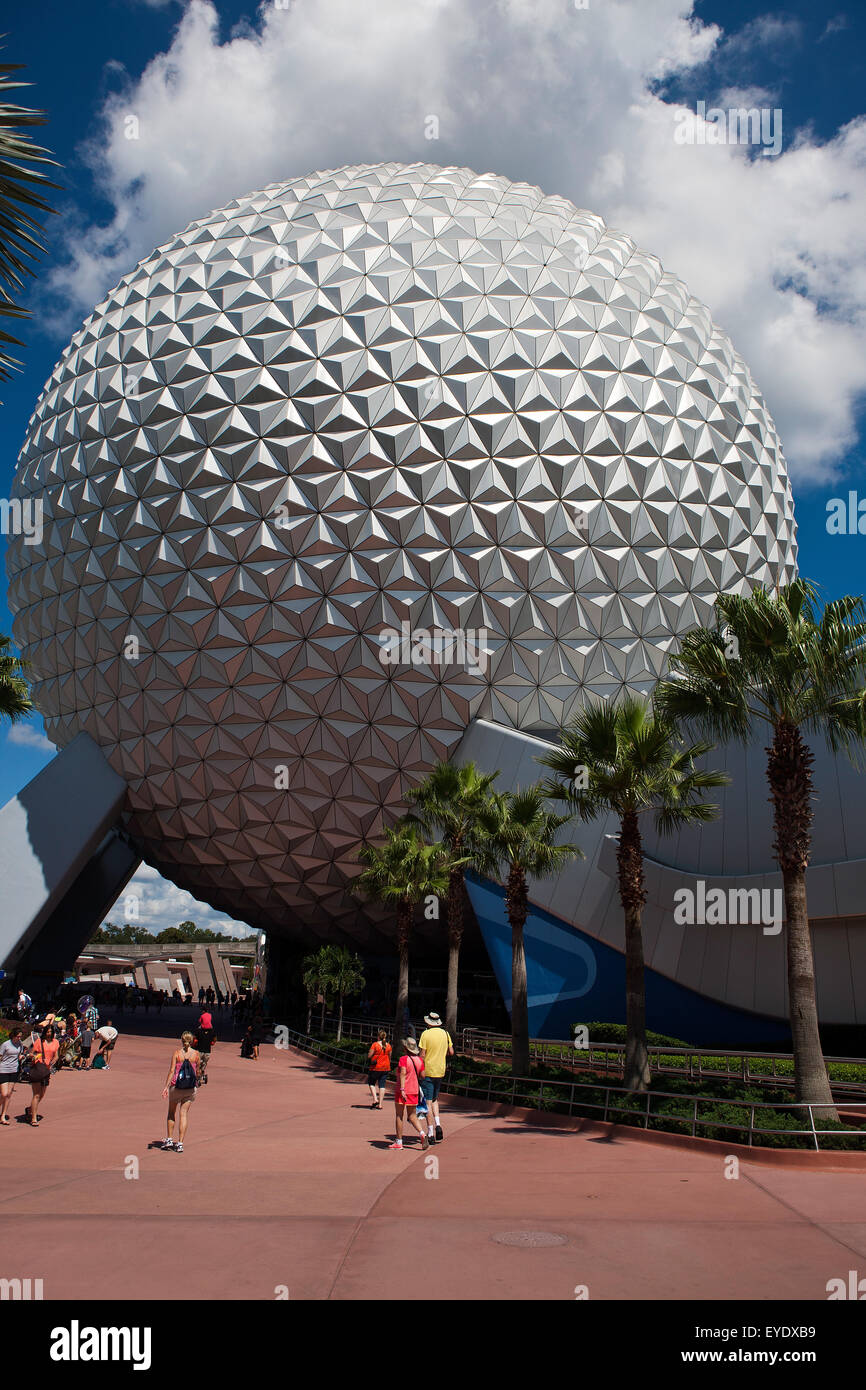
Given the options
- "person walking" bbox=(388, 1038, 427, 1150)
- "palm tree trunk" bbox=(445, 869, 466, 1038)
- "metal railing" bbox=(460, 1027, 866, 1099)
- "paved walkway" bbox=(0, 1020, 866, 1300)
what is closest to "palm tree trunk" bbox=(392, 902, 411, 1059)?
"palm tree trunk" bbox=(445, 869, 466, 1038)

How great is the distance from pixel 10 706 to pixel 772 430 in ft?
82.9

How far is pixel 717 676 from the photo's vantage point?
12.7 meters

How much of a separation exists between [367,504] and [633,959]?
14.7 meters

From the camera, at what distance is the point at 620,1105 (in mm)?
11914

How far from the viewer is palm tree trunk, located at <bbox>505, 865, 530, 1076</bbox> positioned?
50.5 feet

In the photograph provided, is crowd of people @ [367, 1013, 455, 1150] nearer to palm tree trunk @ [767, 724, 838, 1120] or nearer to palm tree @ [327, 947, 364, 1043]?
palm tree trunk @ [767, 724, 838, 1120]

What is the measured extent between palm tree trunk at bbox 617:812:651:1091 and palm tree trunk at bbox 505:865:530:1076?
2683mm

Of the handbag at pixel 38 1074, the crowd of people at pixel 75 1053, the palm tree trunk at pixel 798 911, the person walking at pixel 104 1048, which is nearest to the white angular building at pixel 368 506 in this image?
the crowd of people at pixel 75 1053

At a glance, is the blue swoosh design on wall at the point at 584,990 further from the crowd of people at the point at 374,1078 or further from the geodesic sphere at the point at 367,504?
the crowd of people at the point at 374,1078

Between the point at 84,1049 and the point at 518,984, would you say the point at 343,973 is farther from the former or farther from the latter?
the point at 518,984

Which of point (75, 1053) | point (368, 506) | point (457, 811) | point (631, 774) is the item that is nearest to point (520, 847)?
point (457, 811)

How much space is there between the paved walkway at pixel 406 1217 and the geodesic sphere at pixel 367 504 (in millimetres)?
14473
